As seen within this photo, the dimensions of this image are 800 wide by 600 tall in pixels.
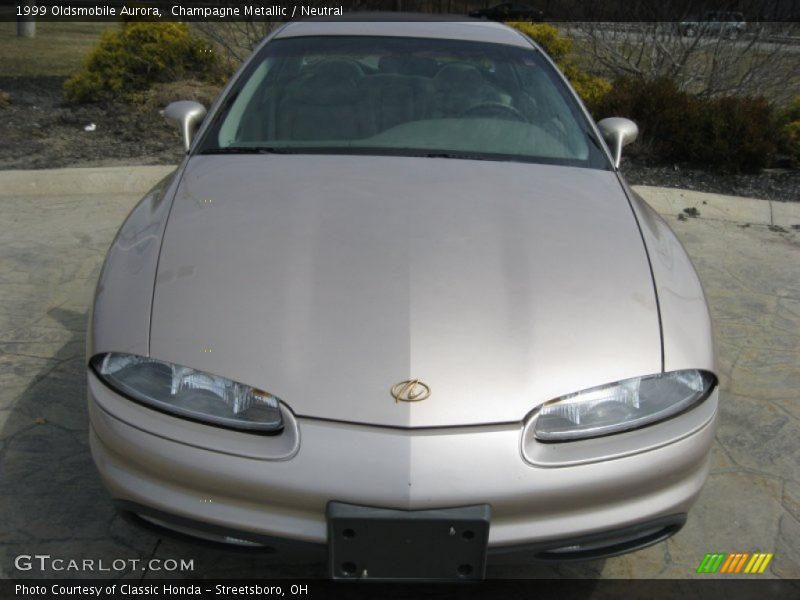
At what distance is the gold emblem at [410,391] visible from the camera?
176cm

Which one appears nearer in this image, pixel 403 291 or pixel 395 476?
pixel 395 476

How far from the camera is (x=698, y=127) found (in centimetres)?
679

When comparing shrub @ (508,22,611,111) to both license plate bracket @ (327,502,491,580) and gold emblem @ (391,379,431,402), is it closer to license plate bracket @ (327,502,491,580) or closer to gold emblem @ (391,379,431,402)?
gold emblem @ (391,379,431,402)

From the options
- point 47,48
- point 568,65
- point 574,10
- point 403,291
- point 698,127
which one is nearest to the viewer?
point 403,291

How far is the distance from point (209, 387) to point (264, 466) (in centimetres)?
24

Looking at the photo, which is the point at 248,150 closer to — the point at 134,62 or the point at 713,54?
the point at 134,62

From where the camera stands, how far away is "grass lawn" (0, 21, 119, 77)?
11.7m

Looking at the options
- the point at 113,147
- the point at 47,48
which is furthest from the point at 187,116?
the point at 47,48

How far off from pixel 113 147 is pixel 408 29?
4202 mm

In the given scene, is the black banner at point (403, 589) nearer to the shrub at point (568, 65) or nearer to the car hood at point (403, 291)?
the car hood at point (403, 291)

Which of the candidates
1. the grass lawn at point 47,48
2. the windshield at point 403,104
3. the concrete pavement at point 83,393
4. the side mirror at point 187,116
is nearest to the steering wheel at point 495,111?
the windshield at point 403,104

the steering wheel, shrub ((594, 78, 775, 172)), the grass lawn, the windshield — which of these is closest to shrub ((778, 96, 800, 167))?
shrub ((594, 78, 775, 172))

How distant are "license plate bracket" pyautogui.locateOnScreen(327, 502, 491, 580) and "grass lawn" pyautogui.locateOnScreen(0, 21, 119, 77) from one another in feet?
34.2

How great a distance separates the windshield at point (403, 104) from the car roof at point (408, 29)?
0.20ft
